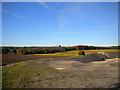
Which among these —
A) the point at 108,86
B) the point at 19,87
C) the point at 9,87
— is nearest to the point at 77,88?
the point at 108,86

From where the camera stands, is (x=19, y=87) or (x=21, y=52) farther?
(x=21, y=52)

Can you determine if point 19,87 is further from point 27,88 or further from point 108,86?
point 108,86

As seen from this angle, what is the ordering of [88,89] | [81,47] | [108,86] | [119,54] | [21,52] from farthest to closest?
[81,47] < [21,52] < [119,54] < [108,86] < [88,89]

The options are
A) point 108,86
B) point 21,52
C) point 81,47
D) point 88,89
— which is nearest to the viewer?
point 88,89

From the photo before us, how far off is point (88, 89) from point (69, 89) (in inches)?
40.1

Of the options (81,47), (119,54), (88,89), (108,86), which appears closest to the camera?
(88,89)

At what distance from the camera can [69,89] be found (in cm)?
607

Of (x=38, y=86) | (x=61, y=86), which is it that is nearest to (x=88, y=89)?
(x=61, y=86)

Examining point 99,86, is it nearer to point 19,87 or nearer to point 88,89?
point 88,89

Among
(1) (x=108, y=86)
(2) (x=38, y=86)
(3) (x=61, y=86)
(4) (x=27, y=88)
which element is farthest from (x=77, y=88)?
(4) (x=27, y=88)

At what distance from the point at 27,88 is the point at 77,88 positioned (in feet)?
9.09

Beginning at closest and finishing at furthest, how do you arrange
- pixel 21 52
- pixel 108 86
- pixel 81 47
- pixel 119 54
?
pixel 108 86 → pixel 119 54 → pixel 21 52 → pixel 81 47

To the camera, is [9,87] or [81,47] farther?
[81,47]

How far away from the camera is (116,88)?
20.3ft
